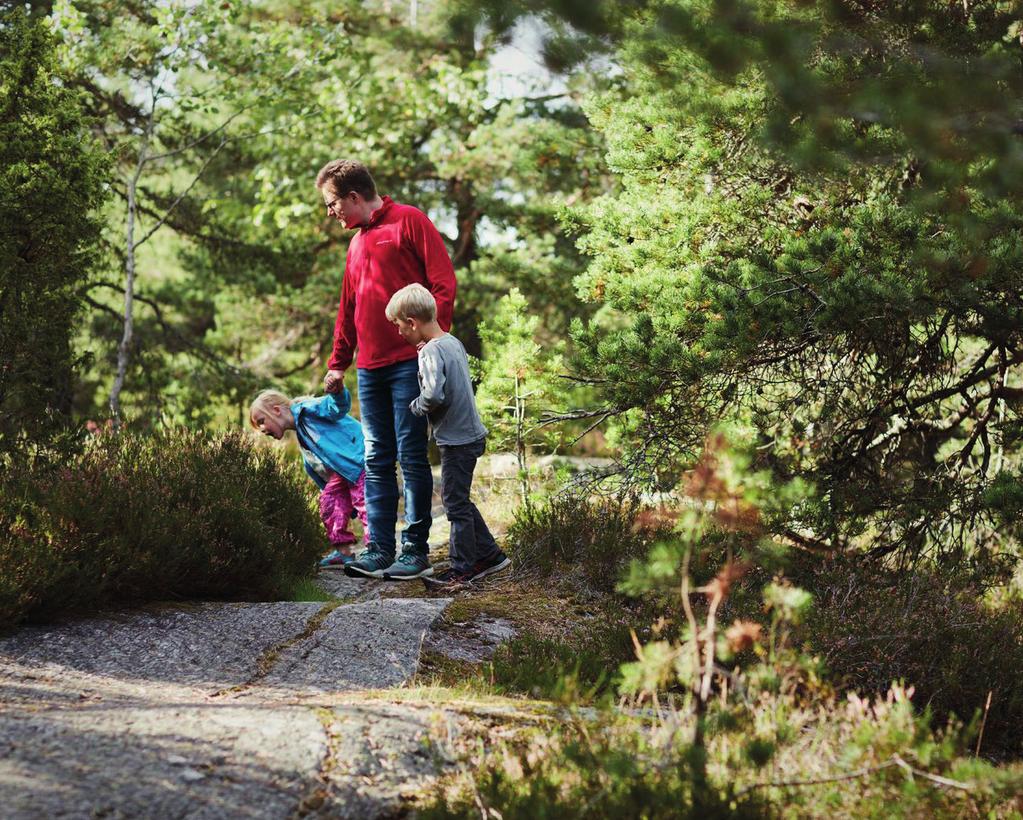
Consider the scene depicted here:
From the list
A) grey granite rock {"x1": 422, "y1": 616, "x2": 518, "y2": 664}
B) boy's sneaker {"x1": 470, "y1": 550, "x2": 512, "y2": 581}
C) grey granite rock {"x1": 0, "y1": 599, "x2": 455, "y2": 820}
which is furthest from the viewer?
boy's sneaker {"x1": 470, "y1": 550, "x2": 512, "y2": 581}

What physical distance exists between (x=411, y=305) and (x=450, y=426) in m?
0.76

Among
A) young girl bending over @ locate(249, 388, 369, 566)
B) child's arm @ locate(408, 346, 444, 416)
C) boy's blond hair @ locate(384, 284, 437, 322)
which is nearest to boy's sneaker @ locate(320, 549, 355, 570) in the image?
young girl bending over @ locate(249, 388, 369, 566)

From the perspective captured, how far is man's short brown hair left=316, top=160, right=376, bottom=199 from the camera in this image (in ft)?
19.0

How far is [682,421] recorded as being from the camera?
5902 mm

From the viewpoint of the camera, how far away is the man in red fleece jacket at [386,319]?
584 cm

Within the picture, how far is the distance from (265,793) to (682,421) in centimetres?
385

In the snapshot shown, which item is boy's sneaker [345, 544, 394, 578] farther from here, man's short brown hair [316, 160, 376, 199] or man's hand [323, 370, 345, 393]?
man's short brown hair [316, 160, 376, 199]

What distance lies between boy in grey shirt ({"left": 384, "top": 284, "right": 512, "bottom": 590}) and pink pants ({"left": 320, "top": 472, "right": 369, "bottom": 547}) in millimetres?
1132

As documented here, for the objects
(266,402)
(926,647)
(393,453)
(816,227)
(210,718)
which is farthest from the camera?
(266,402)

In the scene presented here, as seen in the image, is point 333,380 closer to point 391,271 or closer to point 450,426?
point 391,271

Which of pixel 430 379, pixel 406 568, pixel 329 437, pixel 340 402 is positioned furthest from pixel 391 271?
pixel 406 568

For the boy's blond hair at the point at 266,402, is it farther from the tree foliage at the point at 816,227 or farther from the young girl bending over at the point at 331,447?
the tree foliage at the point at 816,227

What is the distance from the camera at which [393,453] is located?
6.22 m

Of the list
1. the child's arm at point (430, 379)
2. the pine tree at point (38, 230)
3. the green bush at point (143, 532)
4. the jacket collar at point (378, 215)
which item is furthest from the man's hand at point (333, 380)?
the pine tree at point (38, 230)
